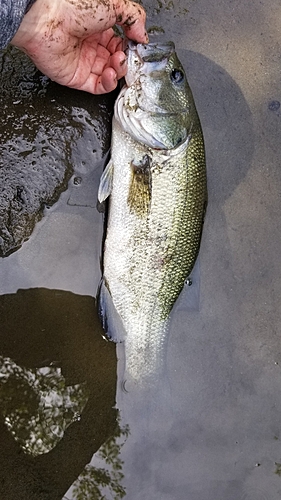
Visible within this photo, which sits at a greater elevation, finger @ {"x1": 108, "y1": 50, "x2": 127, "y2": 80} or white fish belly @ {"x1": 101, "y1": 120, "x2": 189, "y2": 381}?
finger @ {"x1": 108, "y1": 50, "x2": 127, "y2": 80}

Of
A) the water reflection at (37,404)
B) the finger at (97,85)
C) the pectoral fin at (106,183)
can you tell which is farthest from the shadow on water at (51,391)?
the finger at (97,85)

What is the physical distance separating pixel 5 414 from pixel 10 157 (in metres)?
1.58

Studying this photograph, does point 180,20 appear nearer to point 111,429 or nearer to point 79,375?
point 79,375

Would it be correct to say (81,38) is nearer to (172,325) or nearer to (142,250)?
(142,250)

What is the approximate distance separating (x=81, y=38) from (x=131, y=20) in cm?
32

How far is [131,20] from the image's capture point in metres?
3.01

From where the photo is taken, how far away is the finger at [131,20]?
2984mm

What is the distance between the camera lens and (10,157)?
10.5 feet

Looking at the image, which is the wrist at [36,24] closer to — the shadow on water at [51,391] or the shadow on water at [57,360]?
the shadow on water at [57,360]

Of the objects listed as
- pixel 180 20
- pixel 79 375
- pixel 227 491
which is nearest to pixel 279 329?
pixel 227 491

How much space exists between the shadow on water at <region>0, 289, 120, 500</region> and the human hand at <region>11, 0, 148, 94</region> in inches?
53.5

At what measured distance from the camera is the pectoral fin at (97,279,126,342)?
3.20 meters

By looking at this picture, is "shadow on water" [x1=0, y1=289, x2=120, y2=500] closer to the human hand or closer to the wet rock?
the wet rock

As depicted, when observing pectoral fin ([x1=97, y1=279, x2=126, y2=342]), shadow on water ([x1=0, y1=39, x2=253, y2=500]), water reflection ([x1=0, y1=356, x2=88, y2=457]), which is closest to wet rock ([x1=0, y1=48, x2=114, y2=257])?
shadow on water ([x1=0, y1=39, x2=253, y2=500])
